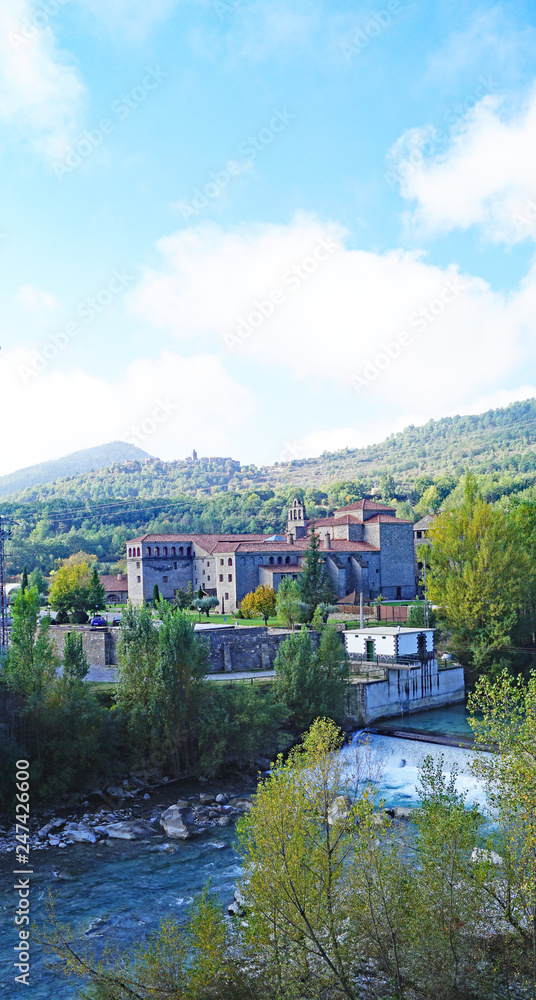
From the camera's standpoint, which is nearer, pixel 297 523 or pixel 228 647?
pixel 228 647

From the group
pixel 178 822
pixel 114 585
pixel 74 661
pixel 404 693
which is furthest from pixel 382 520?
pixel 178 822

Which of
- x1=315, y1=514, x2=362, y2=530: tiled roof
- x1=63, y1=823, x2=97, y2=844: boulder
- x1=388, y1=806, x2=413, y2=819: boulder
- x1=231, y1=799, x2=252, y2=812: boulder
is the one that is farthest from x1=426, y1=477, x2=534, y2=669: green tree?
x1=63, y1=823, x2=97, y2=844: boulder

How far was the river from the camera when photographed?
13852 millimetres

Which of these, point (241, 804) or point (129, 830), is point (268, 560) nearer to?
point (241, 804)

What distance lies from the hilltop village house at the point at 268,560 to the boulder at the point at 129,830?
32.3m

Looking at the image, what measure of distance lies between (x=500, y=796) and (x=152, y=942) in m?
7.69

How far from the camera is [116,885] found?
16.6m

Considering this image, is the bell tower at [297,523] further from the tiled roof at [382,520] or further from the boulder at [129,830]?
the boulder at [129,830]

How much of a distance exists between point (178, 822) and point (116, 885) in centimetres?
368

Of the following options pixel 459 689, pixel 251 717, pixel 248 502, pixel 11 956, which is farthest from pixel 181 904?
pixel 248 502

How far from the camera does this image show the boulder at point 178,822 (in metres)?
19.7

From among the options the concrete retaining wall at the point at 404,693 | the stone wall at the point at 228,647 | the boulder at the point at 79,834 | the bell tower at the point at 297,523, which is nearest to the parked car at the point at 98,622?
the stone wall at the point at 228,647

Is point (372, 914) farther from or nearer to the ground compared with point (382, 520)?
nearer to the ground

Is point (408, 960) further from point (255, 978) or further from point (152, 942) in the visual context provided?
point (152, 942)
